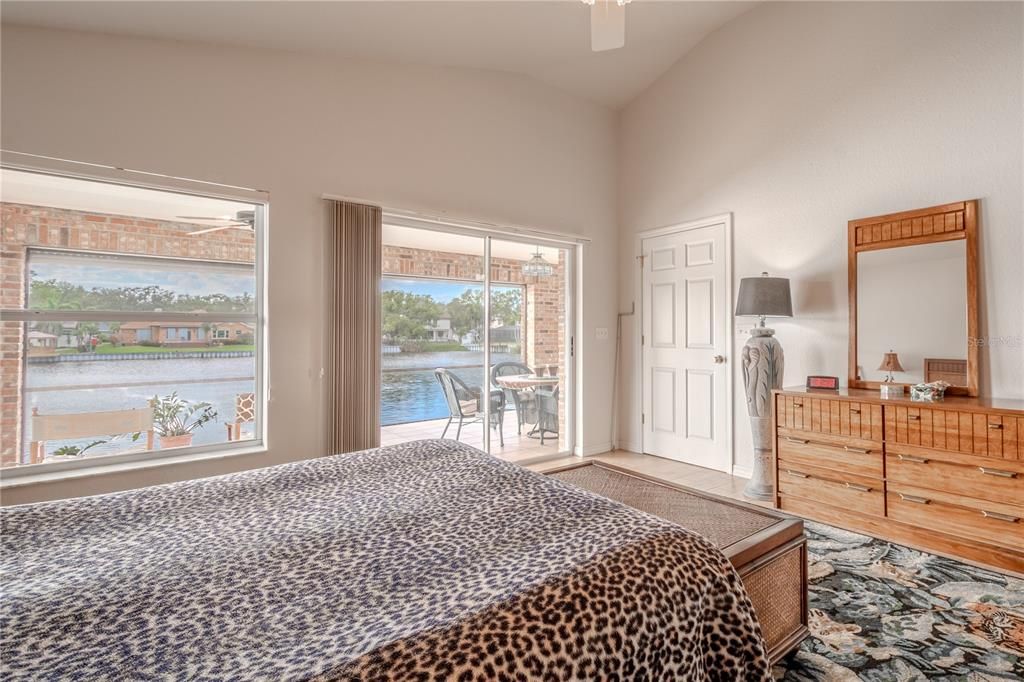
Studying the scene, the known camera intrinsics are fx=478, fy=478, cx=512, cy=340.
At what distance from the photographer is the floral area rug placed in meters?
1.68

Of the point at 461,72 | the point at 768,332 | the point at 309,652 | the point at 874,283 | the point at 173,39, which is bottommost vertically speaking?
the point at 309,652

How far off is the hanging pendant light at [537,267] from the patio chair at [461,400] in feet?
3.88

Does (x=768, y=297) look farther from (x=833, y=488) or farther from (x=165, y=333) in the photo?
(x=165, y=333)

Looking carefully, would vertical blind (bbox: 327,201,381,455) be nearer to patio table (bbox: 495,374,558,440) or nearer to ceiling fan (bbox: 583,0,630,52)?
patio table (bbox: 495,374,558,440)

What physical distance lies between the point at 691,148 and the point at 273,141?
3469 millimetres

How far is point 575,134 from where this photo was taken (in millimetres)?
4676

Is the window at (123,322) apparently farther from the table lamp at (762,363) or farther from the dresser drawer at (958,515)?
the dresser drawer at (958,515)

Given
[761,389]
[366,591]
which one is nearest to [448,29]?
[761,389]

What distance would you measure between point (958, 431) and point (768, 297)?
132 cm

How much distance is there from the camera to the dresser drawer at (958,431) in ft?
7.73

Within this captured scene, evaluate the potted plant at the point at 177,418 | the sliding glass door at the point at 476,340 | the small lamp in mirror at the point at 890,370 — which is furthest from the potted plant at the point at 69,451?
the small lamp in mirror at the point at 890,370

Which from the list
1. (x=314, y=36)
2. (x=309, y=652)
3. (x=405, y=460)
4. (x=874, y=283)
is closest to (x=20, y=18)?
(x=314, y=36)

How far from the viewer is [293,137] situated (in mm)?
3137

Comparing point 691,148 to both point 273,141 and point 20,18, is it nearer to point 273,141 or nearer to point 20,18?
point 273,141
